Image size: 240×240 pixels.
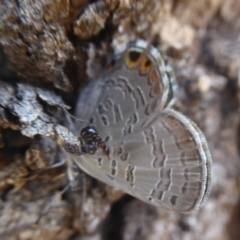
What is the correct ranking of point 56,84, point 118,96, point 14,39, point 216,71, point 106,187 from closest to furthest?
point 14,39, point 56,84, point 118,96, point 106,187, point 216,71

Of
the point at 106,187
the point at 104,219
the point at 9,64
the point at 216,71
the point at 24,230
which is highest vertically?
the point at 216,71

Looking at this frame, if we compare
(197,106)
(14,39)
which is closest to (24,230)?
(14,39)

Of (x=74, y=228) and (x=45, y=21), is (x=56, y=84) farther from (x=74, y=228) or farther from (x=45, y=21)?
(x=74, y=228)

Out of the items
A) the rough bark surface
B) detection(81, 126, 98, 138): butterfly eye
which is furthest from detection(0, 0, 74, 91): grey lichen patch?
detection(81, 126, 98, 138): butterfly eye

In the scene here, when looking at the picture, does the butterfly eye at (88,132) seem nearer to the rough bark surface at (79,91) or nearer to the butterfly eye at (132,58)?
the rough bark surface at (79,91)

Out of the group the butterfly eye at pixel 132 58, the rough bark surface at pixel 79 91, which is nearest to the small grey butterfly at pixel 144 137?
the butterfly eye at pixel 132 58

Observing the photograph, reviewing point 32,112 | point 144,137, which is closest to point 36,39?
point 32,112

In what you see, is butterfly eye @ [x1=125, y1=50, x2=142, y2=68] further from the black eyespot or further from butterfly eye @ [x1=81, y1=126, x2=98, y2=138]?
butterfly eye @ [x1=81, y1=126, x2=98, y2=138]

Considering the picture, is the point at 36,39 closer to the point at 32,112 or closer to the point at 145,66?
the point at 32,112
